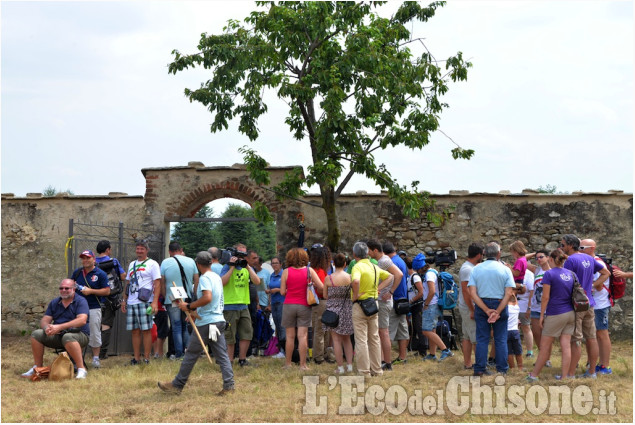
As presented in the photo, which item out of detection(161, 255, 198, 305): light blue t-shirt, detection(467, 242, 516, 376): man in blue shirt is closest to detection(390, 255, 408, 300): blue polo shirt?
detection(467, 242, 516, 376): man in blue shirt

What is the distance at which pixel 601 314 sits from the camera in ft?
26.1

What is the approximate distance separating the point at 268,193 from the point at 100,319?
429 cm

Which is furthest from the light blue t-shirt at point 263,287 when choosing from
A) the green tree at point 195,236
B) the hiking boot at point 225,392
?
the green tree at point 195,236

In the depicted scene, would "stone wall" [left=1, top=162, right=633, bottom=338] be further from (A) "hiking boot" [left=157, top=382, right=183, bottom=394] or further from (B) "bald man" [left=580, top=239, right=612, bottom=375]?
(A) "hiking boot" [left=157, top=382, right=183, bottom=394]

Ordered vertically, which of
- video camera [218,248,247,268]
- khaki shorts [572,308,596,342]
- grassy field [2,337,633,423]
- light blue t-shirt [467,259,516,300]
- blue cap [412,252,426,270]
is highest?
video camera [218,248,247,268]

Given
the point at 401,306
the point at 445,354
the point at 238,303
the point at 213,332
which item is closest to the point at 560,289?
the point at 401,306

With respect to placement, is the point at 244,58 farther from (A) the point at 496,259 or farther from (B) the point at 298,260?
(A) the point at 496,259

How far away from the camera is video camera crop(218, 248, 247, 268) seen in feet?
27.9

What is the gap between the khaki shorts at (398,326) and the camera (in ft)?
29.3

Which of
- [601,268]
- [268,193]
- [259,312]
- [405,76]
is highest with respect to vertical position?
[405,76]

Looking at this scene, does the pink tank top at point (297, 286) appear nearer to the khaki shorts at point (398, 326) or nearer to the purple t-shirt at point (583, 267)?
the khaki shorts at point (398, 326)

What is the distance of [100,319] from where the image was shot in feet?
29.4

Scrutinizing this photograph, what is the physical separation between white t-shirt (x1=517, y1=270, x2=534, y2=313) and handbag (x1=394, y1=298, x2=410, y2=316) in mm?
1586

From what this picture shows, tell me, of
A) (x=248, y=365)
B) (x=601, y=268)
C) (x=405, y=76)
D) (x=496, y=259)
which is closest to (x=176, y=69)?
(x=405, y=76)
